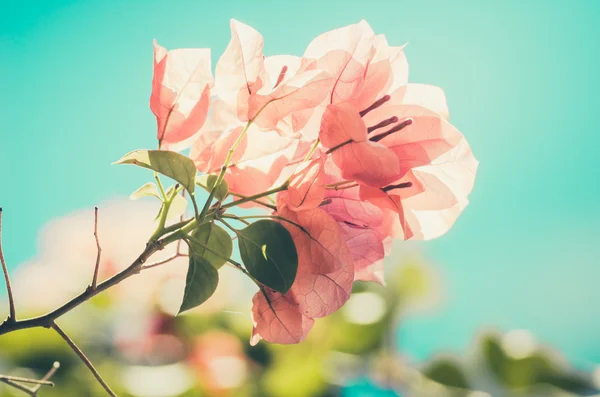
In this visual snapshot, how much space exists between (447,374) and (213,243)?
3.08 meters

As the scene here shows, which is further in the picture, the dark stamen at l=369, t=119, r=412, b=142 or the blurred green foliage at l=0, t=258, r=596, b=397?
the blurred green foliage at l=0, t=258, r=596, b=397

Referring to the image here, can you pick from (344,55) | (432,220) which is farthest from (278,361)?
(344,55)

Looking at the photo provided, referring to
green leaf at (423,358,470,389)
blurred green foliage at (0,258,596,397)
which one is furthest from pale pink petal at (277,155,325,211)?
green leaf at (423,358,470,389)

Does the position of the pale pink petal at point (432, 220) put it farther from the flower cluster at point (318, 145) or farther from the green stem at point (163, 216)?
the green stem at point (163, 216)

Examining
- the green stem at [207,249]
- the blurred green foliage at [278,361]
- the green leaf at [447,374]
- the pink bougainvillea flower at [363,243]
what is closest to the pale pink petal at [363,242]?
the pink bougainvillea flower at [363,243]

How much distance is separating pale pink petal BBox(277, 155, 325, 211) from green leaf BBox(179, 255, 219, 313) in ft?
0.29

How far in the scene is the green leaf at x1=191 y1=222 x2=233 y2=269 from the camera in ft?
1.60

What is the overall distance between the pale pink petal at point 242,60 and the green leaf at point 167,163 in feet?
0.31

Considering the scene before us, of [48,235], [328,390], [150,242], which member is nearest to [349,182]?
[150,242]

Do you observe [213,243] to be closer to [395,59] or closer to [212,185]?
[212,185]

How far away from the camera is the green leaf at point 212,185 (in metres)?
0.48

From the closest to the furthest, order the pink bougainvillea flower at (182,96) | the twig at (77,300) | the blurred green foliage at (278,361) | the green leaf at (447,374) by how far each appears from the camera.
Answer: the twig at (77,300), the pink bougainvillea flower at (182,96), the blurred green foliage at (278,361), the green leaf at (447,374)

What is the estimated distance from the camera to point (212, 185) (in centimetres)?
49

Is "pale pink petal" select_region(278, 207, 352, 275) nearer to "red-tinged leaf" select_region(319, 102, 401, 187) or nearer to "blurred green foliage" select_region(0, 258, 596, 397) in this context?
"red-tinged leaf" select_region(319, 102, 401, 187)
